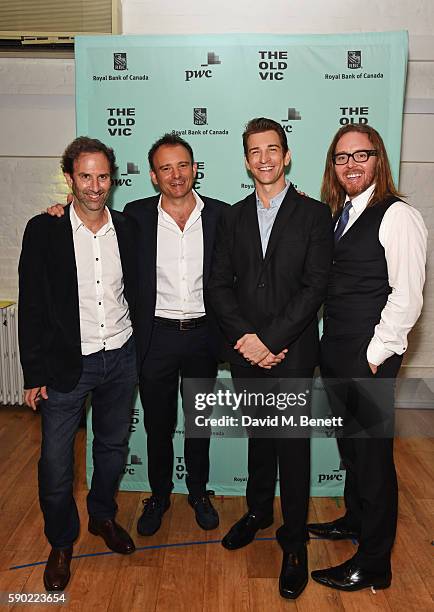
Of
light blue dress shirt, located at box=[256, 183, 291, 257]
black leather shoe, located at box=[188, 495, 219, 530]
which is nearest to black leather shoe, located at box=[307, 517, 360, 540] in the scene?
black leather shoe, located at box=[188, 495, 219, 530]

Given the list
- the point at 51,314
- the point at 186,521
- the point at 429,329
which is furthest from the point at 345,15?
the point at 186,521

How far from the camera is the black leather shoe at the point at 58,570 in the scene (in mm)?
2424

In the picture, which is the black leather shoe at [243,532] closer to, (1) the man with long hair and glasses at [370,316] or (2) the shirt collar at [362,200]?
(1) the man with long hair and glasses at [370,316]

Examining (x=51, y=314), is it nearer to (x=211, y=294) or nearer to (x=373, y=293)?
(x=211, y=294)

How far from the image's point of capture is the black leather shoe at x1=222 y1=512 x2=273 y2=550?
2750 mm

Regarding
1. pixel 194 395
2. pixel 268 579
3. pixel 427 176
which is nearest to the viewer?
pixel 268 579

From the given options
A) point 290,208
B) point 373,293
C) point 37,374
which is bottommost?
point 37,374

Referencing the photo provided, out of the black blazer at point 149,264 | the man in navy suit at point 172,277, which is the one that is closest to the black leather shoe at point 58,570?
the man in navy suit at point 172,277

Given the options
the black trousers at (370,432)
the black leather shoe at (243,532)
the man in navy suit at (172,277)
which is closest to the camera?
the black trousers at (370,432)

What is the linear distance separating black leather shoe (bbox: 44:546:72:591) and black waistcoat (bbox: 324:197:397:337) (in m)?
1.48

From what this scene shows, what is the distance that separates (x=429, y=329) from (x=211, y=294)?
276cm

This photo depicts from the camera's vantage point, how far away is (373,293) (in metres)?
2.25

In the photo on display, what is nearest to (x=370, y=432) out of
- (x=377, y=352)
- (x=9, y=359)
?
(x=377, y=352)

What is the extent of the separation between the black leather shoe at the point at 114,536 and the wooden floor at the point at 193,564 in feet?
0.13
